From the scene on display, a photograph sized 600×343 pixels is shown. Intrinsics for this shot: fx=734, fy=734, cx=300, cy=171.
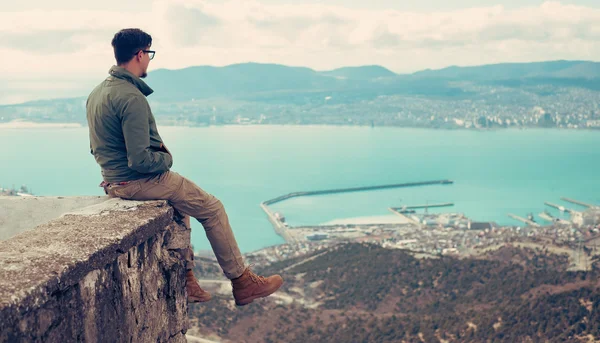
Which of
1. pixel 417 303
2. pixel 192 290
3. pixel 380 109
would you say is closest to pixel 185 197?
pixel 192 290

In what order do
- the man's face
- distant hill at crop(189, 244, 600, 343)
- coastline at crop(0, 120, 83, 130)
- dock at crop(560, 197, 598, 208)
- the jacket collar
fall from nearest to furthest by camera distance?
the jacket collar → the man's face → distant hill at crop(189, 244, 600, 343) → dock at crop(560, 197, 598, 208) → coastline at crop(0, 120, 83, 130)

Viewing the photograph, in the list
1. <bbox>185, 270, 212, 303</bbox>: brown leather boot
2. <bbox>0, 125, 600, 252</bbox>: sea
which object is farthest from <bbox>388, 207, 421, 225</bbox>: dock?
<bbox>185, 270, 212, 303</bbox>: brown leather boot

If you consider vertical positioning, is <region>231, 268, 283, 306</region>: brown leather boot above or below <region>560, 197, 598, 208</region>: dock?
above

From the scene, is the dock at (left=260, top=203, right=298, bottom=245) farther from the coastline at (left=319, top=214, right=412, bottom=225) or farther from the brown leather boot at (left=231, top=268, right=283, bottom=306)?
the brown leather boot at (left=231, top=268, right=283, bottom=306)

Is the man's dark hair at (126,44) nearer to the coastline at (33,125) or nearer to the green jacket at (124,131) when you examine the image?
the green jacket at (124,131)

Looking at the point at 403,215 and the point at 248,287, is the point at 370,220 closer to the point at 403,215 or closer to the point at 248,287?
the point at 403,215

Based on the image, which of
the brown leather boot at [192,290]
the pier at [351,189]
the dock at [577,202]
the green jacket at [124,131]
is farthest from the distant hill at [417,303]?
the dock at [577,202]
